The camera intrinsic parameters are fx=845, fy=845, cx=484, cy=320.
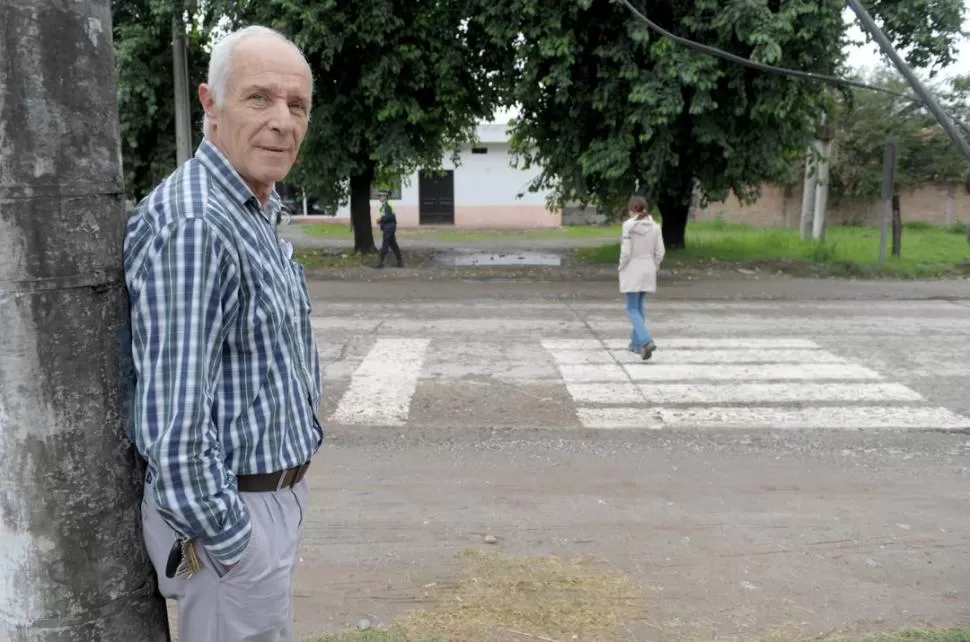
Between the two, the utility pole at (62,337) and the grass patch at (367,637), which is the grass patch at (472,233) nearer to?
the grass patch at (367,637)

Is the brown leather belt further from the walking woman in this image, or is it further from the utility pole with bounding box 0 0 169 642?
the walking woman

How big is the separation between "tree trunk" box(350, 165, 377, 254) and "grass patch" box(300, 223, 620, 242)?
8.32m

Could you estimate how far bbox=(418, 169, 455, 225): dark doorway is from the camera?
1519 inches

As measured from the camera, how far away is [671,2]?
1480 cm

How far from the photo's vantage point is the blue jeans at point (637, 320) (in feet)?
30.1

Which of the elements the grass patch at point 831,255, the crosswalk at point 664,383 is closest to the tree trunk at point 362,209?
the grass patch at point 831,255

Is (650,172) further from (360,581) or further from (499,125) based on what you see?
(499,125)

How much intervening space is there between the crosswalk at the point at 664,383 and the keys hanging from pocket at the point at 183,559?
4.92 meters

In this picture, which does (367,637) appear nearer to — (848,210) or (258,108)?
(258,108)

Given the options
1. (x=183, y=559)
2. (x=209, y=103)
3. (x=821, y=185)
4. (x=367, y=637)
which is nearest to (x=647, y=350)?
(x=367, y=637)

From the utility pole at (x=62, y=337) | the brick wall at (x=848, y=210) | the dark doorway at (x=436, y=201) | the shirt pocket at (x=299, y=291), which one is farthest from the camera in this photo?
the dark doorway at (x=436, y=201)

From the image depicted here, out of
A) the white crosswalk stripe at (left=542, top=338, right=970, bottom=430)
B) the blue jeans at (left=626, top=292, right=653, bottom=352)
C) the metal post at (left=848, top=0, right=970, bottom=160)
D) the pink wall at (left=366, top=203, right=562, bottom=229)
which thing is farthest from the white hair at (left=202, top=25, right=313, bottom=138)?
the pink wall at (left=366, top=203, right=562, bottom=229)

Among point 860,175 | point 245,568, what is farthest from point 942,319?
point 860,175

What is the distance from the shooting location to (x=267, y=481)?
1.98 metres
